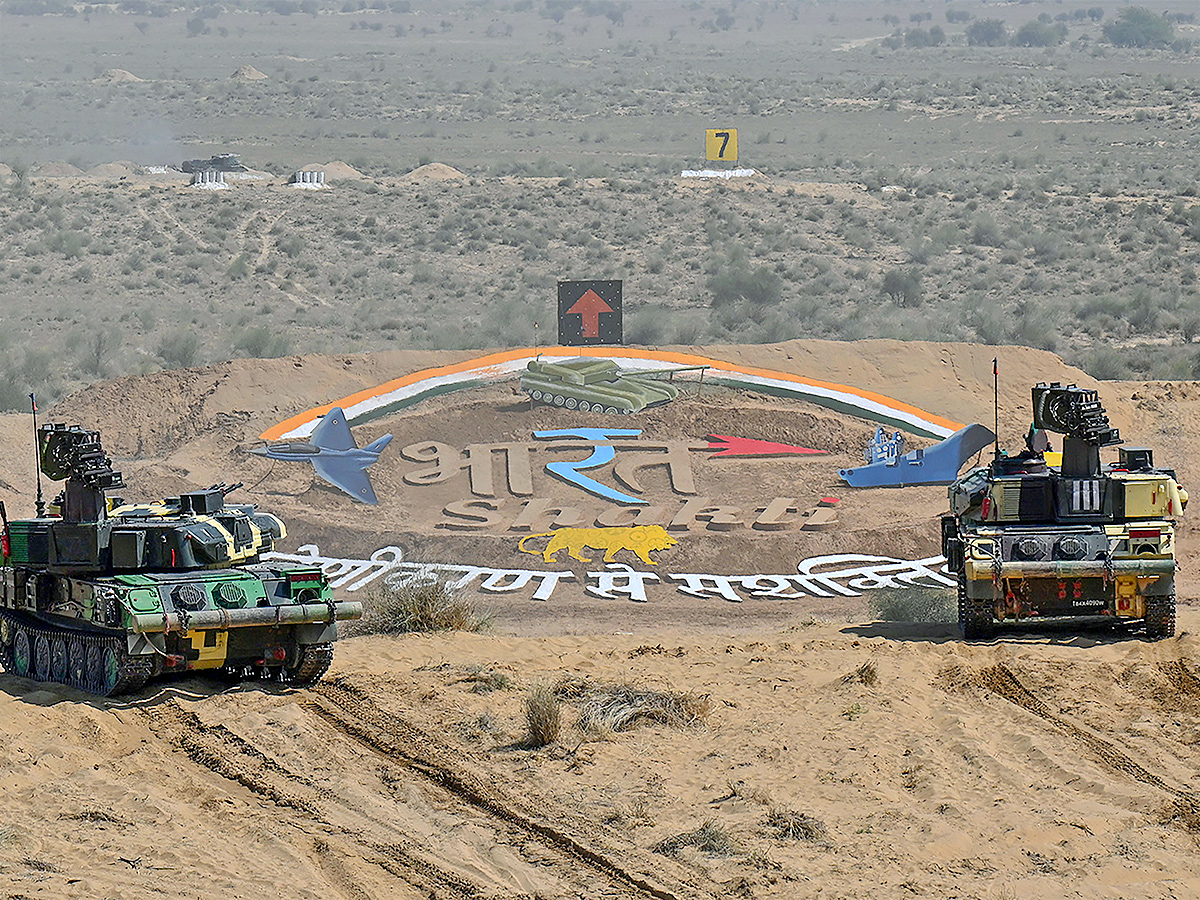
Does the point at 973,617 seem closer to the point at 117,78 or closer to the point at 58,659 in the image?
the point at 58,659

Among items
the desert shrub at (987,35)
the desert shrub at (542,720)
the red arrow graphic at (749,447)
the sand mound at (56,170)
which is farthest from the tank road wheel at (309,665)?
the desert shrub at (987,35)

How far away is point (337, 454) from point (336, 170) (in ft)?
119

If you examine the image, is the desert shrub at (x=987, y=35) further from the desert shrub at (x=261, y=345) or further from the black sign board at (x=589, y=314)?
the black sign board at (x=589, y=314)

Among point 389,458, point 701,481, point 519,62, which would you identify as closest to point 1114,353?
point 701,481

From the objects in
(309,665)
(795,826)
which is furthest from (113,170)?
(795,826)

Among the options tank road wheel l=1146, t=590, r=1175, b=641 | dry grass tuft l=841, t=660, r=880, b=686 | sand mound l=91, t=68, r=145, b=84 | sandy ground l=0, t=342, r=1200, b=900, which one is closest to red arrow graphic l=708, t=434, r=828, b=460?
sandy ground l=0, t=342, r=1200, b=900

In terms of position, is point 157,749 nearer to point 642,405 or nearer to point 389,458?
point 389,458

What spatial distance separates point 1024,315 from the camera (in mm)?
42812

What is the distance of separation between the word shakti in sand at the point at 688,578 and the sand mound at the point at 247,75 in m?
72.0

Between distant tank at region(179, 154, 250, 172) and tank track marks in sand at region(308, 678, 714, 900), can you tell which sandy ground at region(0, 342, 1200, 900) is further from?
distant tank at region(179, 154, 250, 172)

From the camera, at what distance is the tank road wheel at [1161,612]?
55.0 ft

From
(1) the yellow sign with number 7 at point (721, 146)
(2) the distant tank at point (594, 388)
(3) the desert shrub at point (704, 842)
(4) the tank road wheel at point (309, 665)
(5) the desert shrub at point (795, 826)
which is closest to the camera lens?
(3) the desert shrub at point (704, 842)

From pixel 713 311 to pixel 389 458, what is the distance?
1773cm

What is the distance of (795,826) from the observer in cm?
1107
